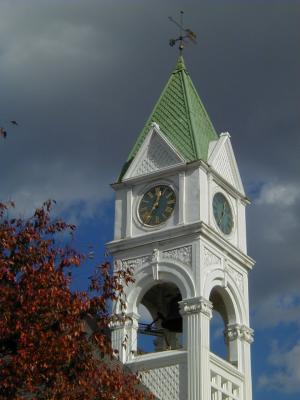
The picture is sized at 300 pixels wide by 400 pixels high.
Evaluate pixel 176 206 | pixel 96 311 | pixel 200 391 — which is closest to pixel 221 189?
pixel 176 206

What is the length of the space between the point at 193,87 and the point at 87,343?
81.3 feet

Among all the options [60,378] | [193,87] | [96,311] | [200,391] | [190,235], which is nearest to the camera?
[60,378]

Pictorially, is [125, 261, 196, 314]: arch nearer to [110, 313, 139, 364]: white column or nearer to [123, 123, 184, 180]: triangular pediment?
[110, 313, 139, 364]: white column

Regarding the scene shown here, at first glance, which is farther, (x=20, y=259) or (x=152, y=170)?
(x=152, y=170)

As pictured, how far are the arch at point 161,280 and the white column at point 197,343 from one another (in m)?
0.56

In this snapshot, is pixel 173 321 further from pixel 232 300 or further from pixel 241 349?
pixel 241 349

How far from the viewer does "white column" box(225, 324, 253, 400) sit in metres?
41.2

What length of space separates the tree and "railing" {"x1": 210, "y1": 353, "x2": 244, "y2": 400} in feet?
51.8

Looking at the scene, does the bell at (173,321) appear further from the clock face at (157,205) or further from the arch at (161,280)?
the clock face at (157,205)

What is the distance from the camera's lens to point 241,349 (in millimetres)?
41500

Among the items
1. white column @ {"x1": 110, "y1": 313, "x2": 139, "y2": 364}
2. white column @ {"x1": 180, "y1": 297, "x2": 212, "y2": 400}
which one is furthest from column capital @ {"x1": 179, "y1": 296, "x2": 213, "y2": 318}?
white column @ {"x1": 110, "y1": 313, "x2": 139, "y2": 364}

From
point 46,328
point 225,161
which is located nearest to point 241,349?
point 225,161

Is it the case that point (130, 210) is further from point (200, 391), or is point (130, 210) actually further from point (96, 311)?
point (96, 311)

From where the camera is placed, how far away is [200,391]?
124ft
